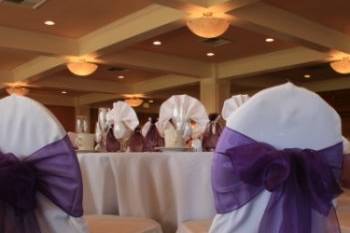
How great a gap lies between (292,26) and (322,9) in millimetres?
430

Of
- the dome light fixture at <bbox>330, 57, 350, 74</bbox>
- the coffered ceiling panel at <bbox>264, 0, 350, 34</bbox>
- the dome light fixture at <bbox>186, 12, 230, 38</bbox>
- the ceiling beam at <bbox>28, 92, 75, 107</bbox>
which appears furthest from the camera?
the ceiling beam at <bbox>28, 92, 75, 107</bbox>

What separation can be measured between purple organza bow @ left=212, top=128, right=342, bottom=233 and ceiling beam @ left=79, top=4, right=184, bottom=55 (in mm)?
4318

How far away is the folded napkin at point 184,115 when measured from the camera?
2.29 metres

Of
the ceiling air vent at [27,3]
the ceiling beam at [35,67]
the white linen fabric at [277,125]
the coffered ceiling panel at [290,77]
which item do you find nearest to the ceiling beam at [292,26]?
the ceiling air vent at [27,3]

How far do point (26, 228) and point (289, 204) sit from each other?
0.67m

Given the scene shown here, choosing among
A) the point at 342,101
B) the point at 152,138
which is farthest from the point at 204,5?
the point at 342,101

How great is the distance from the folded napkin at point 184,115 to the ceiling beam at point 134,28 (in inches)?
123

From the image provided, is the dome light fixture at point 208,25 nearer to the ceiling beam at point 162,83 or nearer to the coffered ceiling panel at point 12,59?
the coffered ceiling panel at point 12,59

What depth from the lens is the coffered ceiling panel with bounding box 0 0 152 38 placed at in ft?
17.8

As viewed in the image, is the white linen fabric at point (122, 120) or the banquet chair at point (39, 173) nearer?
the banquet chair at point (39, 173)

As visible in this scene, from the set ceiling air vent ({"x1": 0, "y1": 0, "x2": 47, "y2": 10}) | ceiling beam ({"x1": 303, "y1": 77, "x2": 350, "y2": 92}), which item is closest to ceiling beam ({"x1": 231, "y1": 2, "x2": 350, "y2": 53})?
ceiling air vent ({"x1": 0, "y1": 0, "x2": 47, "y2": 10})

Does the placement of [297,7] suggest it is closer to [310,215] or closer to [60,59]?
[60,59]

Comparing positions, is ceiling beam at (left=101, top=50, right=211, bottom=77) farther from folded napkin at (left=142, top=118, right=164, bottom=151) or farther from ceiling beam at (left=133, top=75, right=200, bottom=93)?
folded napkin at (left=142, top=118, right=164, bottom=151)

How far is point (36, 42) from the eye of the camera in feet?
22.1
